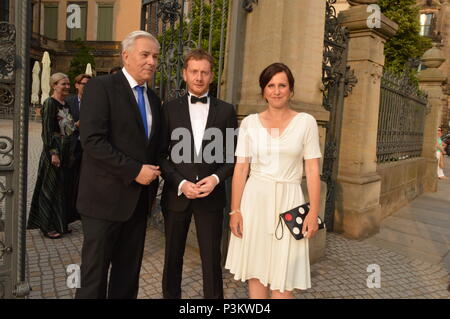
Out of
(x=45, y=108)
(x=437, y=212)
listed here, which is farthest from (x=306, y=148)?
(x=437, y=212)

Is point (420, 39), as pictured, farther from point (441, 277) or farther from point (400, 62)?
point (441, 277)

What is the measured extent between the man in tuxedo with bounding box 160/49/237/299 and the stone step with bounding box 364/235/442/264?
346 centimetres

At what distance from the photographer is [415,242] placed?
5.87m

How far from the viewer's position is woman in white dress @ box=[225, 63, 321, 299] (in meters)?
2.56

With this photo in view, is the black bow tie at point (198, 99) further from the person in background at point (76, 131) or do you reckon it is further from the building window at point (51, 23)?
the building window at point (51, 23)

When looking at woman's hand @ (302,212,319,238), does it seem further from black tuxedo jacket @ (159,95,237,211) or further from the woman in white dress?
black tuxedo jacket @ (159,95,237,211)

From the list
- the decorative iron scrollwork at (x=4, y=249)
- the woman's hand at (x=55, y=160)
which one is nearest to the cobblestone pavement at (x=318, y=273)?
the decorative iron scrollwork at (x=4, y=249)

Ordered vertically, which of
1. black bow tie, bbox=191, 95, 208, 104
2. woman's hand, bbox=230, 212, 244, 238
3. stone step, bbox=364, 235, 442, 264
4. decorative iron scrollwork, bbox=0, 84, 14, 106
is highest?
black bow tie, bbox=191, 95, 208, 104

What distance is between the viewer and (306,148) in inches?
102

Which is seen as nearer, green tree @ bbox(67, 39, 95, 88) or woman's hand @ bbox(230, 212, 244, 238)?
woman's hand @ bbox(230, 212, 244, 238)

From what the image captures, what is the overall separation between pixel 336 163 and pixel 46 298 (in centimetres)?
445

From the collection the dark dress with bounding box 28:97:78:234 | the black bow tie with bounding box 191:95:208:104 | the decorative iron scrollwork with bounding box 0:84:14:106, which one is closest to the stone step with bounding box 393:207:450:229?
the black bow tie with bounding box 191:95:208:104

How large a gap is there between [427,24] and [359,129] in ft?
138

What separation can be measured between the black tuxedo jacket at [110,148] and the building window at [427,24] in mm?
45095
